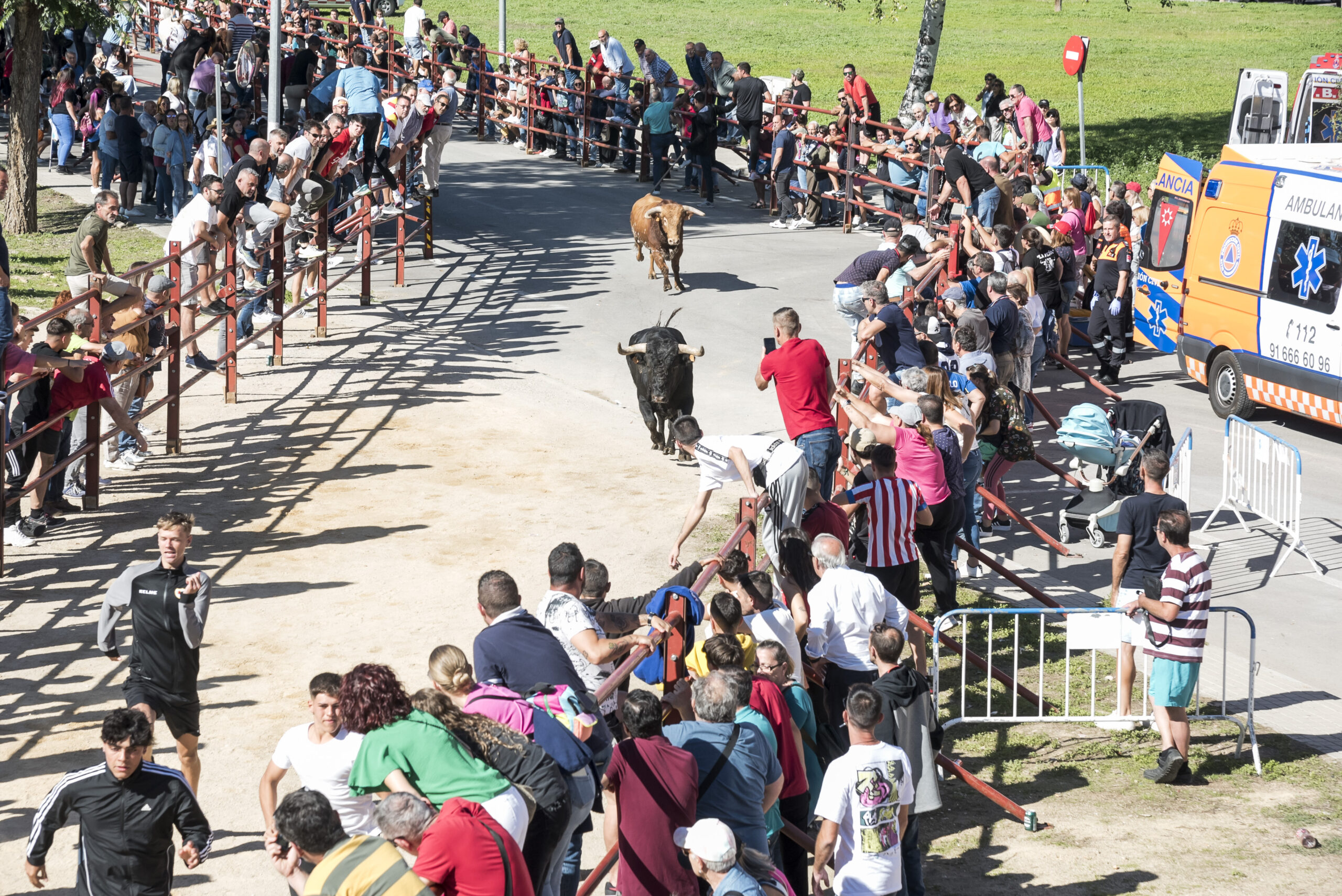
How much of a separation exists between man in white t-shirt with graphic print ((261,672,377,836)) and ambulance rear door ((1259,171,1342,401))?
10.9 metres

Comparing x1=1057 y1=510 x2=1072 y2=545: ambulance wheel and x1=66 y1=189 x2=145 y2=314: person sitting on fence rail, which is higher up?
x1=66 y1=189 x2=145 y2=314: person sitting on fence rail

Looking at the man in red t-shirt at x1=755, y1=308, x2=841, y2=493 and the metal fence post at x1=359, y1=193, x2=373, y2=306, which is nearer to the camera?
the man in red t-shirt at x1=755, y1=308, x2=841, y2=493

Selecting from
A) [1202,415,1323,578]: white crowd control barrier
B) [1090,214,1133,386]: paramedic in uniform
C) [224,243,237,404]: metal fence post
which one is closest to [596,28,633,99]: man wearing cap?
[1090,214,1133,386]: paramedic in uniform

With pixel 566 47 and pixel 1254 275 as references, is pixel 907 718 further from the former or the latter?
pixel 566 47

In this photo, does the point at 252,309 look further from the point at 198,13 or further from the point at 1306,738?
the point at 198,13

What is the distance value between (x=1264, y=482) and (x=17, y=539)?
9.95 meters

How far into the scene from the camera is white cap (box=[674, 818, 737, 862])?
5.16 m

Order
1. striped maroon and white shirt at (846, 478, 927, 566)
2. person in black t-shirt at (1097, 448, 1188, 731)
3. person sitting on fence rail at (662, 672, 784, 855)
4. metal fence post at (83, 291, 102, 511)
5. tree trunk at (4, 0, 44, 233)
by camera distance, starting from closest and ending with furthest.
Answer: person sitting on fence rail at (662, 672, 784, 855) → person in black t-shirt at (1097, 448, 1188, 731) → striped maroon and white shirt at (846, 478, 927, 566) → metal fence post at (83, 291, 102, 511) → tree trunk at (4, 0, 44, 233)

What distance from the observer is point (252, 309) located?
15.1m

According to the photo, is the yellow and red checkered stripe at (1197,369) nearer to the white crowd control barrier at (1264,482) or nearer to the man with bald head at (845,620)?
the white crowd control barrier at (1264,482)

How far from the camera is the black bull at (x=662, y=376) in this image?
13.1 metres

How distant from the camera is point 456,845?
189 inches

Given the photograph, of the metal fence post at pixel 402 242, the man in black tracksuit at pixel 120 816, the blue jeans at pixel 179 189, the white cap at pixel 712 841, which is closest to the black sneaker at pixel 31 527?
the man in black tracksuit at pixel 120 816

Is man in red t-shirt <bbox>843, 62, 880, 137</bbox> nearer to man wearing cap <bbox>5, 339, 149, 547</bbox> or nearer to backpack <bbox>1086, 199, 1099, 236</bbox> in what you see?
backpack <bbox>1086, 199, 1099, 236</bbox>
